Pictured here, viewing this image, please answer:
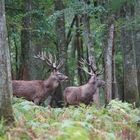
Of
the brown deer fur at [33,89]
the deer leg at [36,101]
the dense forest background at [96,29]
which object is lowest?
the deer leg at [36,101]

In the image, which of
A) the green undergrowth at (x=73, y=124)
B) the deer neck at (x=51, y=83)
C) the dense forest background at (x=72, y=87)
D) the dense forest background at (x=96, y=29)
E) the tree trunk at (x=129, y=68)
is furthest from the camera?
the deer neck at (x=51, y=83)

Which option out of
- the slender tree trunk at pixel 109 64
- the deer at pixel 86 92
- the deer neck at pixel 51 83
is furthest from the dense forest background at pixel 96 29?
the deer neck at pixel 51 83

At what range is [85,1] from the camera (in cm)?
1853

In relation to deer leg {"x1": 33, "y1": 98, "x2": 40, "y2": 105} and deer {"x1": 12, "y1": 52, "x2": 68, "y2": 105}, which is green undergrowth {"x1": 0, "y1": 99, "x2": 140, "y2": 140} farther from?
deer {"x1": 12, "y1": 52, "x2": 68, "y2": 105}

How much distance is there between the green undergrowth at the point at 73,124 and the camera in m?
7.01

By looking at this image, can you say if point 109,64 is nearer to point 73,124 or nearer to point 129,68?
point 129,68

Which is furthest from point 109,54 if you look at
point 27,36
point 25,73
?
point 25,73

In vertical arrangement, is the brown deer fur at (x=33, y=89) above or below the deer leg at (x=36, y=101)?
above

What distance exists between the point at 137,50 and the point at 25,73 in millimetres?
5668

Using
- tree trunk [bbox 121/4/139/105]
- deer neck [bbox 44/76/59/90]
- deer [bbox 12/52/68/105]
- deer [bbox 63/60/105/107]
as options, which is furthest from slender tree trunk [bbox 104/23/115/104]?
deer neck [bbox 44/76/59/90]

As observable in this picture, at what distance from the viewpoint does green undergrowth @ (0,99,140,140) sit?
7.01 m

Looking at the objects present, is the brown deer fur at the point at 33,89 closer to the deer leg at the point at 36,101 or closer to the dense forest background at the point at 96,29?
the deer leg at the point at 36,101

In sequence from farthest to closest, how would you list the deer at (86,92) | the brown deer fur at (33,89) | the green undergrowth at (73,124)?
the deer at (86,92)
the brown deer fur at (33,89)
the green undergrowth at (73,124)

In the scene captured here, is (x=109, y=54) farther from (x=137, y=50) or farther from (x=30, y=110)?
(x=30, y=110)
